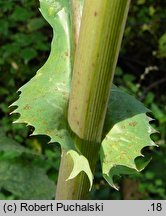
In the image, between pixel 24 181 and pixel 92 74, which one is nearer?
pixel 92 74

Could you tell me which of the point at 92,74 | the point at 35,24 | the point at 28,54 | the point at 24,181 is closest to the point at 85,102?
the point at 92,74

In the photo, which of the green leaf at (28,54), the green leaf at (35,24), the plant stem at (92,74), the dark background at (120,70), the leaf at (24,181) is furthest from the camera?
the green leaf at (35,24)

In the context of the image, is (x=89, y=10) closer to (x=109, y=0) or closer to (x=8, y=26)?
(x=109, y=0)

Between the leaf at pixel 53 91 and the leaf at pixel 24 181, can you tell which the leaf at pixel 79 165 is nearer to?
the leaf at pixel 53 91

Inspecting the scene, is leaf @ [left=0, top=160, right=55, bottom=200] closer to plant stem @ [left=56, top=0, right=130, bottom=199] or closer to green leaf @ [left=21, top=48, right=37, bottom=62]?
plant stem @ [left=56, top=0, right=130, bottom=199]

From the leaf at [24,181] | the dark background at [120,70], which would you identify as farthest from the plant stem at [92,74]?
the dark background at [120,70]

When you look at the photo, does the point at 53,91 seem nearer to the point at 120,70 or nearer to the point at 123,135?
the point at 123,135

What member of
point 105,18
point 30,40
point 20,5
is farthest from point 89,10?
point 20,5
